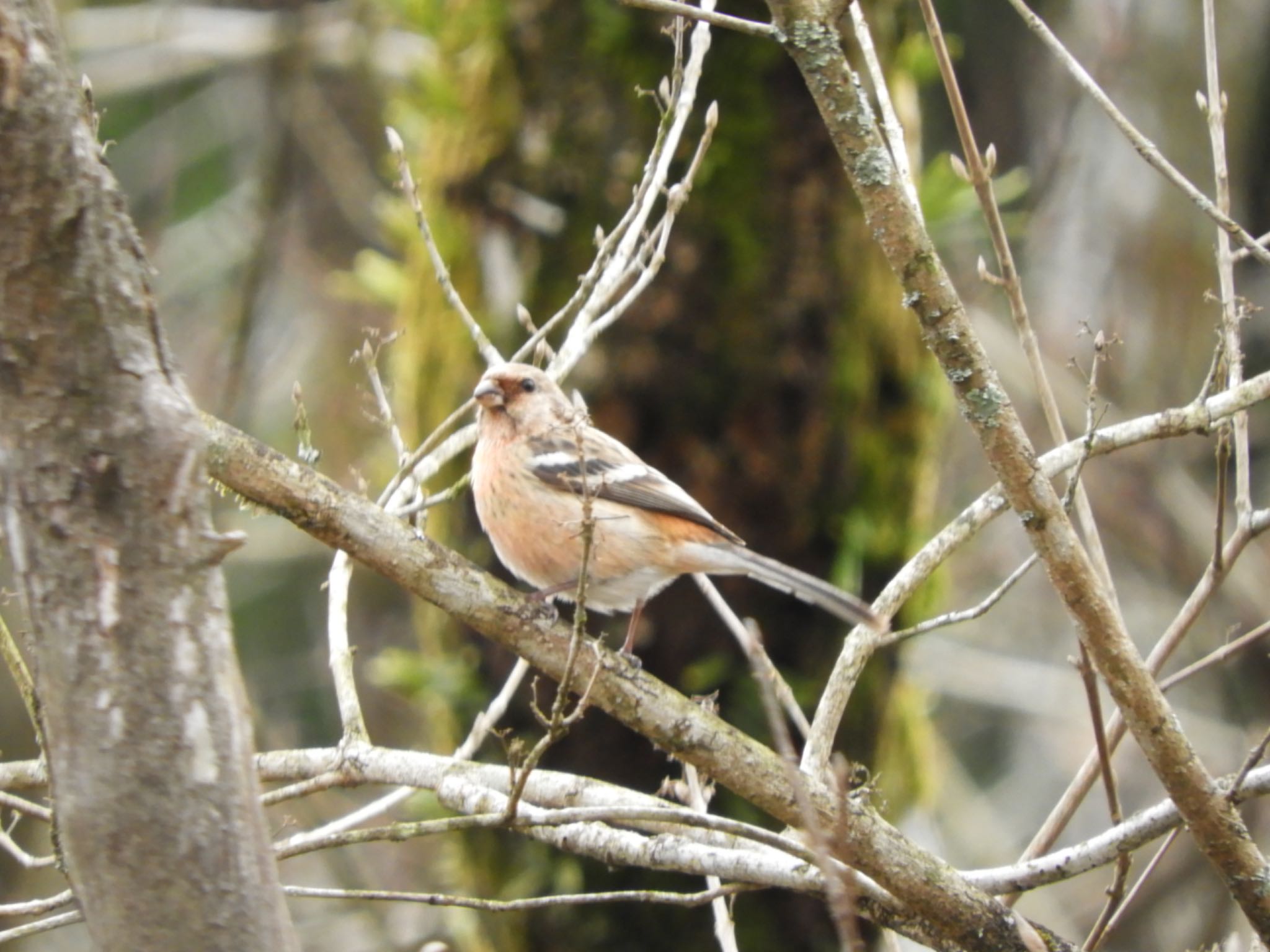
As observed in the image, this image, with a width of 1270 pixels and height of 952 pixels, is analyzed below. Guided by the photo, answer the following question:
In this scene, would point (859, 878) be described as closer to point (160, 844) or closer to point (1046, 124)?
point (160, 844)

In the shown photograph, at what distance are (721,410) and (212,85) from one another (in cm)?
683

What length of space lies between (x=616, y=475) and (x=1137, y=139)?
7.07ft

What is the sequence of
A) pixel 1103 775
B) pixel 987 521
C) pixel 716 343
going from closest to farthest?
pixel 1103 775 < pixel 987 521 < pixel 716 343

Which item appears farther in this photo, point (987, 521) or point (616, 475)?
point (616, 475)

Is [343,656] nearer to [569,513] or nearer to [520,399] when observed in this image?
[569,513]

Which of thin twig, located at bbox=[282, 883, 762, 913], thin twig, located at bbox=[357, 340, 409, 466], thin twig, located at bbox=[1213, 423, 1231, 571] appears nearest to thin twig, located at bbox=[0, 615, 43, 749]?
thin twig, located at bbox=[282, 883, 762, 913]

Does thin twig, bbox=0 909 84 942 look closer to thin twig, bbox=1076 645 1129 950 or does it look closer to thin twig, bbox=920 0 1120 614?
thin twig, bbox=1076 645 1129 950

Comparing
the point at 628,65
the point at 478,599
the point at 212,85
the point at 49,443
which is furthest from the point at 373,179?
the point at 49,443

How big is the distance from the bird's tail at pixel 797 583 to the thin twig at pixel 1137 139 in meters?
1.10

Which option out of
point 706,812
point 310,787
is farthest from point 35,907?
point 706,812

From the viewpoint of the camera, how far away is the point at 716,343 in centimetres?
546

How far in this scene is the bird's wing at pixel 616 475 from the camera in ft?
14.1

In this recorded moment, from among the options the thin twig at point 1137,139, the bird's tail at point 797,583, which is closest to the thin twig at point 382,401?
the bird's tail at point 797,583

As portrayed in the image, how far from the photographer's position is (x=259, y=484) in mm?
2646
